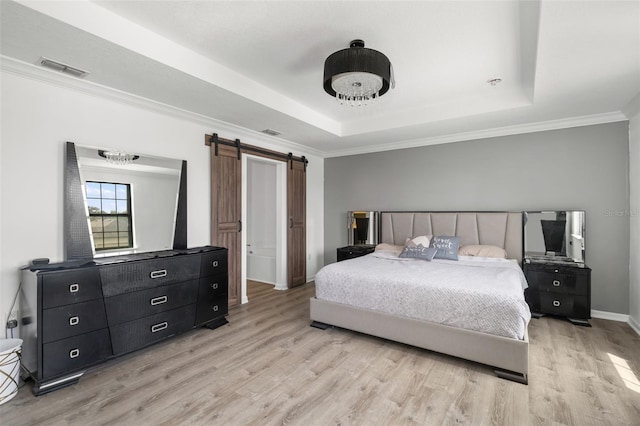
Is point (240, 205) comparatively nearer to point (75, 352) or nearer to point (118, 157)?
point (118, 157)

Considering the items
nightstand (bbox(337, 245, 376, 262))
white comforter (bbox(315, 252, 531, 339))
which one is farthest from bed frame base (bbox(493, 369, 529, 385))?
nightstand (bbox(337, 245, 376, 262))

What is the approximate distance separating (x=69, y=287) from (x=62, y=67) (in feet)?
5.82

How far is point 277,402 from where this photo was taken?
2135 millimetres

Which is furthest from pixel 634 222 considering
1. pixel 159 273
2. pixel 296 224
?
pixel 159 273

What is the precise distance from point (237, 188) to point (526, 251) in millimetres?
4070

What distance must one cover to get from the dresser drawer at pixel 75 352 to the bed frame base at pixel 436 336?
2.00 meters

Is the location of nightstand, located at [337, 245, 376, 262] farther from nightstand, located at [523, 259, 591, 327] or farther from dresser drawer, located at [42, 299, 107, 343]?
dresser drawer, located at [42, 299, 107, 343]

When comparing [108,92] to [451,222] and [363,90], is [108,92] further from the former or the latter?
[451,222]

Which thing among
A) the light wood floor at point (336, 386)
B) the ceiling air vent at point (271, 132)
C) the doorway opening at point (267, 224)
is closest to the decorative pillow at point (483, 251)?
the light wood floor at point (336, 386)

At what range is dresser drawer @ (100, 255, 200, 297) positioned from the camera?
8.53 feet

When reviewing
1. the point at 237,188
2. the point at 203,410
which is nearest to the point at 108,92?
the point at 237,188

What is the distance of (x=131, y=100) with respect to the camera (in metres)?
3.09

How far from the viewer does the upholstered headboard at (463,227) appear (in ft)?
13.6

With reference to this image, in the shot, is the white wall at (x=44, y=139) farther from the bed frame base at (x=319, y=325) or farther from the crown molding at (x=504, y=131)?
the crown molding at (x=504, y=131)
